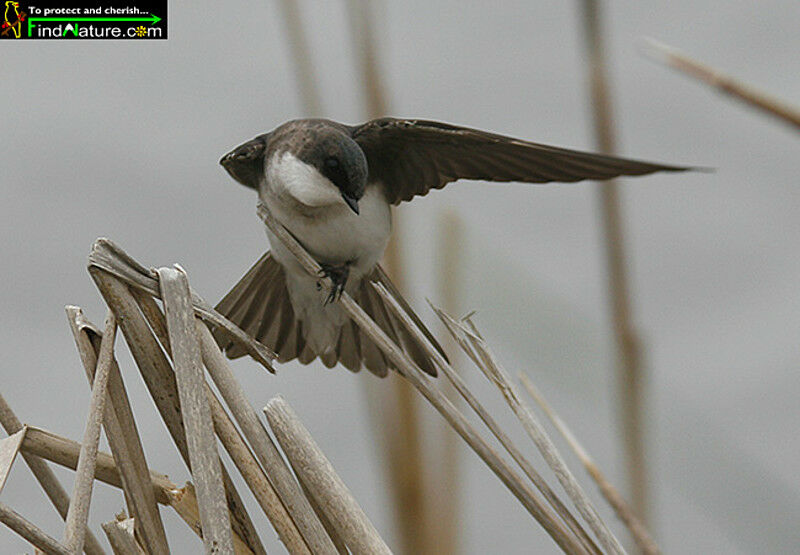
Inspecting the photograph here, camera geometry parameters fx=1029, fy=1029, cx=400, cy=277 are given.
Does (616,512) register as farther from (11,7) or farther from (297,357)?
(11,7)

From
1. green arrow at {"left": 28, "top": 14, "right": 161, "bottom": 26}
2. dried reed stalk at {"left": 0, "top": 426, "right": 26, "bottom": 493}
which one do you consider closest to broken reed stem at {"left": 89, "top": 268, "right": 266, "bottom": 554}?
dried reed stalk at {"left": 0, "top": 426, "right": 26, "bottom": 493}

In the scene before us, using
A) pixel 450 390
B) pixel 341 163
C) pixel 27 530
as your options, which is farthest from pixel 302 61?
pixel 27 530

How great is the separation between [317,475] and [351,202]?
0.57m

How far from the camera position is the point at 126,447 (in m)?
0.81

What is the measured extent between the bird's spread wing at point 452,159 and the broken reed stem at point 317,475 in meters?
0.46

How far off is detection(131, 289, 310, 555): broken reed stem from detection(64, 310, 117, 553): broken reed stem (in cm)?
4

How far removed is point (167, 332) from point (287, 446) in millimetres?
143

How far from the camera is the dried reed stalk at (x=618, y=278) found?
3.04 ft

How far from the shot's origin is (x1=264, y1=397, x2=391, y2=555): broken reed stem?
31.1 inches

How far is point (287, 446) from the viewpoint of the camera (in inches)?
31.7

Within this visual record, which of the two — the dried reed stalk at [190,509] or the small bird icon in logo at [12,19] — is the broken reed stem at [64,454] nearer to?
the dried reed stalk at [190,509]

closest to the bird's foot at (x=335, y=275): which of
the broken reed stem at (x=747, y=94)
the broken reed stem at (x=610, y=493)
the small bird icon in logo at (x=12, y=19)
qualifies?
the broken reed stem at (x=610, y=493)

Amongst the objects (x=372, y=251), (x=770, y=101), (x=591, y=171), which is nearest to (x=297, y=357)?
(x=372, y=251)

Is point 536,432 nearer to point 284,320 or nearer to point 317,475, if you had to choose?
point 317,475
